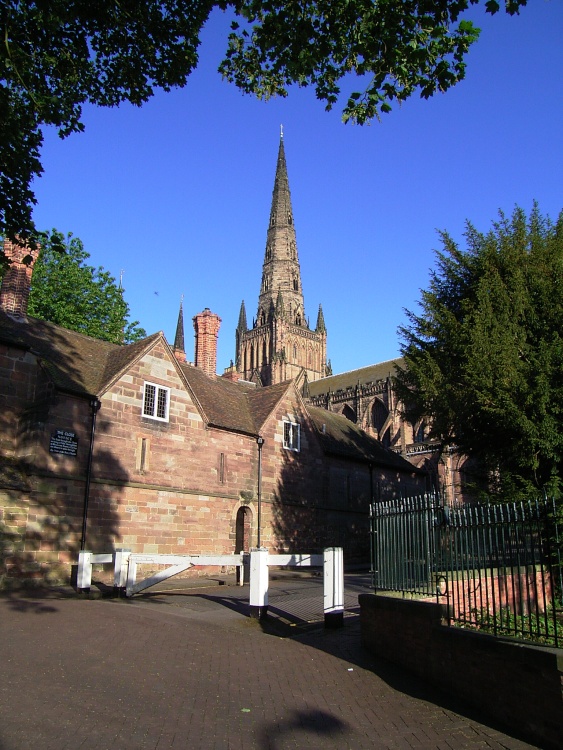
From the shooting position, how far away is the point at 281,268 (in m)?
115

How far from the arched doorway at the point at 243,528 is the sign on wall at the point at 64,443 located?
8.46 meters

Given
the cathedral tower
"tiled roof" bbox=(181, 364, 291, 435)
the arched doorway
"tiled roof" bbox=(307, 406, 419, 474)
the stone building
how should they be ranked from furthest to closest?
1. the cathedral tower
2. the stone building
3. "tiled roof" bbox=(307, 406, 419, 474)
4. "tiled roof" bbox=(181, 364, 291, 435)
5. the arched doorway

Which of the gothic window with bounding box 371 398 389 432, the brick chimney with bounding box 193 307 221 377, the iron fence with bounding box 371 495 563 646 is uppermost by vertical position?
the gothic window with bounding box 371 398 389 432

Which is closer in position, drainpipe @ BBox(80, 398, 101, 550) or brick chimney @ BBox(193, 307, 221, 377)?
drainpipe @ BBox(80, 398, 101, 550)

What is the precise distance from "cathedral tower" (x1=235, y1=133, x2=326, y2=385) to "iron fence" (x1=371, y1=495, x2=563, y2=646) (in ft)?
319

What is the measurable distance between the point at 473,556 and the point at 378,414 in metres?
71.5

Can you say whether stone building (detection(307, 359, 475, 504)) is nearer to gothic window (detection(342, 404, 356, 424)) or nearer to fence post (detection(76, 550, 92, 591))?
gothic window (detection(342, 404, 356, 424))

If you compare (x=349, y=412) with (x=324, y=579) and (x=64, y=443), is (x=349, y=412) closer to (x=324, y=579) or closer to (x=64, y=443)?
(x=64, y=443)

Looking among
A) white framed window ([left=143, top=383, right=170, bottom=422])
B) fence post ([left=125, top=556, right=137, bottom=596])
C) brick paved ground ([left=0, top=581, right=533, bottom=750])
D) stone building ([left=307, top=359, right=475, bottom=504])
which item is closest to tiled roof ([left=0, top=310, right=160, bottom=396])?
white framed window ([left=143, top=383, right=170, bottom=422])

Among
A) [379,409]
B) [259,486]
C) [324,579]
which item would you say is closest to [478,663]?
[324,579]

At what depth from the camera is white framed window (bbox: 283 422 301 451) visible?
29.3 meters

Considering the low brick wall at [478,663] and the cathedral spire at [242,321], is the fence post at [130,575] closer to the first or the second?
the low brick wall at [478,663]

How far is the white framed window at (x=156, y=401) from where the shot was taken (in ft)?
76.3

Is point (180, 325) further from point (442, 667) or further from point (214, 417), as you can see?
point (442, 667)
